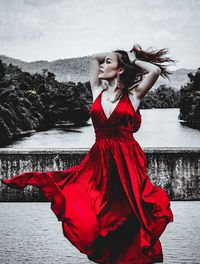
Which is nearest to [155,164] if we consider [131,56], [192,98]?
[131,56]

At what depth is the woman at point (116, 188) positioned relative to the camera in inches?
101

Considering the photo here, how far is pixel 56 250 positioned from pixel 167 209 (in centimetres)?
166

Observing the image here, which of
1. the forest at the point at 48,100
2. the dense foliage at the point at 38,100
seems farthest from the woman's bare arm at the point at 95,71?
the dense foliage at the point at 38,100

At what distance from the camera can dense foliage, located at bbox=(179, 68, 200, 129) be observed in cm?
3813

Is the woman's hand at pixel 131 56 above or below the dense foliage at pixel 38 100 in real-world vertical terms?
above

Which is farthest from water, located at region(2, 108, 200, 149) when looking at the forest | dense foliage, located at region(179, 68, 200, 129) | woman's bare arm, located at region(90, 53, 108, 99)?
woman's bare arm, located at region(90, 53, 108, 99)

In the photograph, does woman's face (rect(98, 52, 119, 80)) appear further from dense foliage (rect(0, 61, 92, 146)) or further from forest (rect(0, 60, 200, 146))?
dense foliage (rect(0, 61, 92, 146))

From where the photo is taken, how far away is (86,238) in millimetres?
2525

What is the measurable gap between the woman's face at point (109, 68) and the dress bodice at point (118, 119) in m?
0.21

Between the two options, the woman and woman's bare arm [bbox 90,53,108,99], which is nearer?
the woman

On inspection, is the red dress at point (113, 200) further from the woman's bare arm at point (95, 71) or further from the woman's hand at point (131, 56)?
the woman's hand at point (131, 56)

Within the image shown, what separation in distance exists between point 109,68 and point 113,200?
1082mm

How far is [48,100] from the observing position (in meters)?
48.7

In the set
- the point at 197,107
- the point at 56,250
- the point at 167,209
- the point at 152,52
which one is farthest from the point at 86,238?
the point at 197,107
